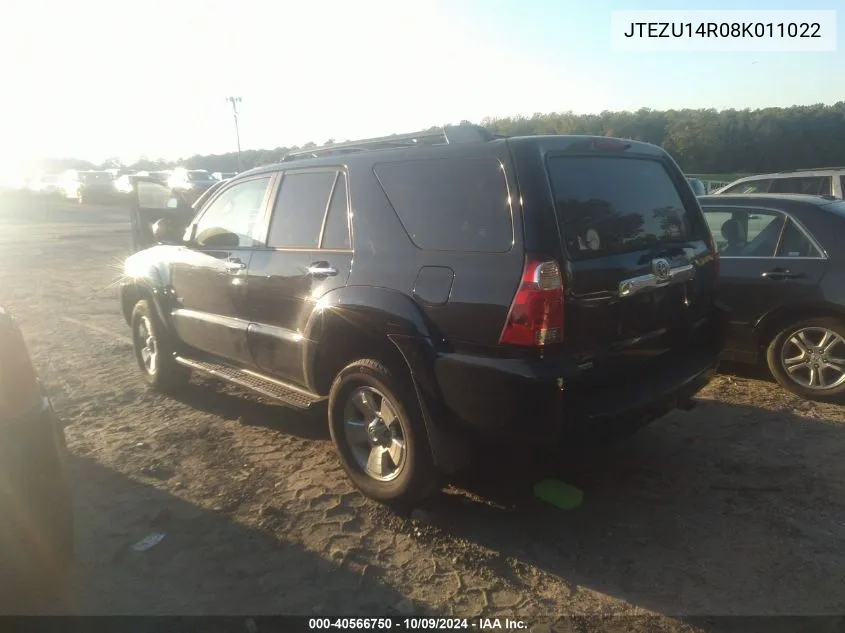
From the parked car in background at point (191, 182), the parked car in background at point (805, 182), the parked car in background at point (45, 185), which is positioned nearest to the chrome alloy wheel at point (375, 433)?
the parked car in background at point (805, 182)

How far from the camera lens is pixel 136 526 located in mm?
3537

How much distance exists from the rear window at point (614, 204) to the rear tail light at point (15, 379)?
7.87 ft

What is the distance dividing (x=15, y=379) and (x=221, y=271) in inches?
81.1

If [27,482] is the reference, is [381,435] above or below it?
below

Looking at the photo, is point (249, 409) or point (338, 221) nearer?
point (338, 221)

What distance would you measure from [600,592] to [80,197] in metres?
40.5

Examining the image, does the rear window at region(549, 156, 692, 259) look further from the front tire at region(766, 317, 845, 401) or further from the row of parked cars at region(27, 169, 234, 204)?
the row of parked cars at region(27, 169, 234, 204)

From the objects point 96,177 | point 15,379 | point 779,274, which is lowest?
point 779,274

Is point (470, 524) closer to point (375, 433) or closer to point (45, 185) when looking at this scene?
point (375, 433)

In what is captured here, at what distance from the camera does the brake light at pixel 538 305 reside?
9.46 feet

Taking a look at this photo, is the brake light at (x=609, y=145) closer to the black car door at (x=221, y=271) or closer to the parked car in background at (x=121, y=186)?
the black car door at (x=221, y=271)

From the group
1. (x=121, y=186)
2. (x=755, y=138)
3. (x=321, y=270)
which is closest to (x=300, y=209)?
(x=321, y=270)

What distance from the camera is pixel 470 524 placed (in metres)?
3.49

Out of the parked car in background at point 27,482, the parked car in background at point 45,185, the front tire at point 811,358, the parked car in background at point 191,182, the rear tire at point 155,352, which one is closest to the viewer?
the parked car in background at point 27,482
